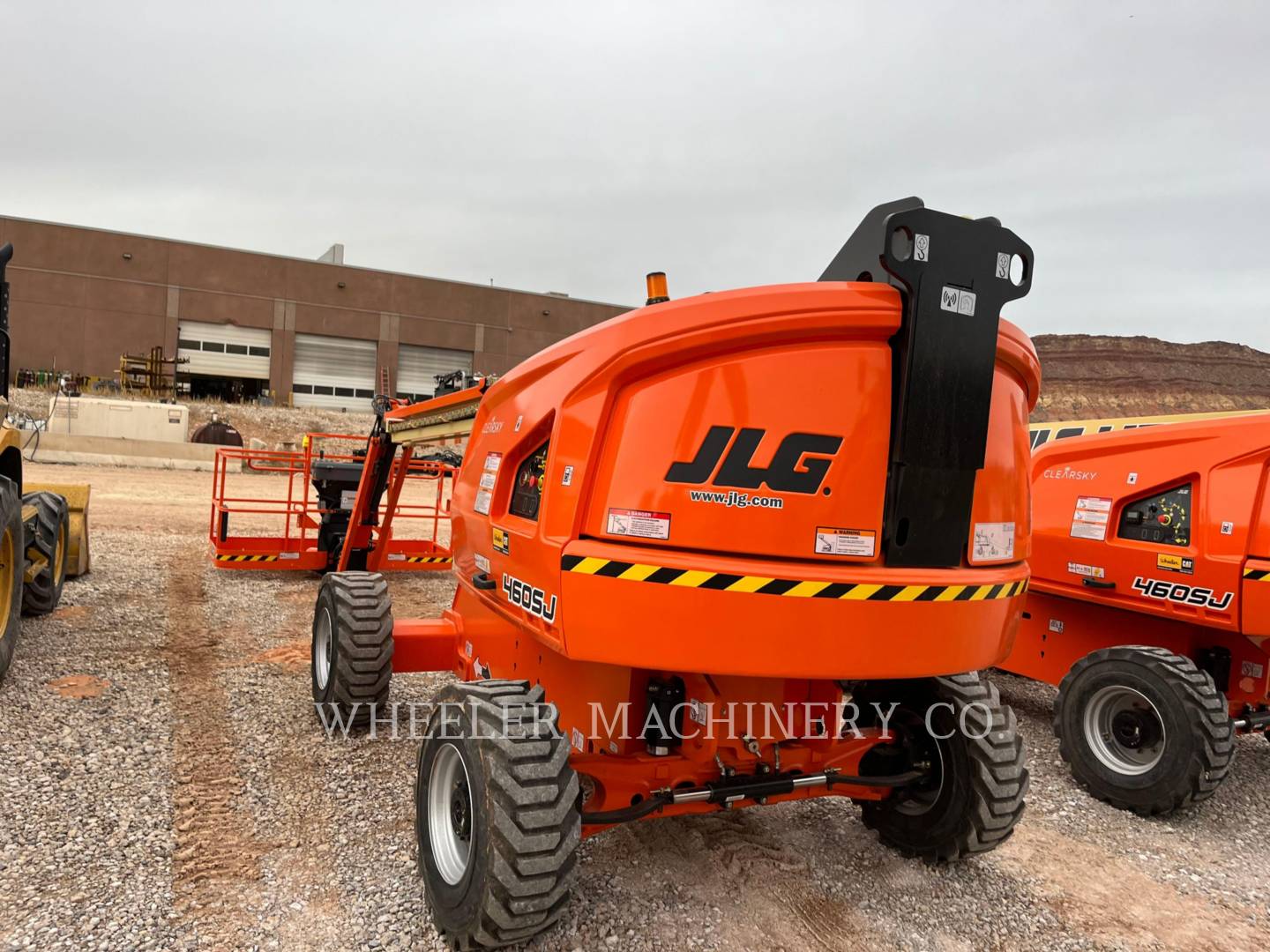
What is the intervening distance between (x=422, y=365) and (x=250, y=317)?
8.47m

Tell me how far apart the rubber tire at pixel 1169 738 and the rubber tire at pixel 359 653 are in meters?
4.07

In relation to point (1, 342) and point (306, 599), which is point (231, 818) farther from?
point (306, 599)

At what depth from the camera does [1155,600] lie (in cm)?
517

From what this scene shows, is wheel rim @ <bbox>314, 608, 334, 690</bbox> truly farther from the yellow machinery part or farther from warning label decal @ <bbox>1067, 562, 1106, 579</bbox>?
warning label decal @ <bbox>1067, 562, 1106, 579</bbox>

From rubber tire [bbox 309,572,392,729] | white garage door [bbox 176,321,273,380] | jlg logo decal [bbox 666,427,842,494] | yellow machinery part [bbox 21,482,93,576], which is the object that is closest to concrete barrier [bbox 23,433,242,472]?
yellow machinery part [bbox 21,482,93,576]

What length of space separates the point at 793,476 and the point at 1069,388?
4710cm

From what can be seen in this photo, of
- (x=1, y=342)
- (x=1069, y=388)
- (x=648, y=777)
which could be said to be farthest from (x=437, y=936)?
(x=1069, y=388)

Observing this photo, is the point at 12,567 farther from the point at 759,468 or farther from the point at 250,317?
the point at 250,317

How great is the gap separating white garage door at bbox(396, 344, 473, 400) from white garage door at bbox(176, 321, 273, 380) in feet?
21.1

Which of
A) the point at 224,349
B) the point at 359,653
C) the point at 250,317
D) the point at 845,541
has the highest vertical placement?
the point at 250,317

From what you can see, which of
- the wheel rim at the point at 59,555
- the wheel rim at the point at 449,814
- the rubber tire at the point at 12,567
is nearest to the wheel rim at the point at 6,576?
the rubber tire at the point at 12,567

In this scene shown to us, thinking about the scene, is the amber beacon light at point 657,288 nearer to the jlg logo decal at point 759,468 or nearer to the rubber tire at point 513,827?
the jlg logo decal at point 759,468

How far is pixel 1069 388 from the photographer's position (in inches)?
1726

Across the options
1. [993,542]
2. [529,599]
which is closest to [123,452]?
[529,599]
